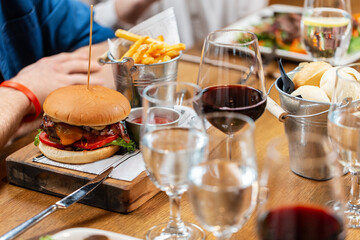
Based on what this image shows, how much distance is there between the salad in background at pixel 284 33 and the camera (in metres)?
2.09

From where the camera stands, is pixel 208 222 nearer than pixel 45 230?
Yes

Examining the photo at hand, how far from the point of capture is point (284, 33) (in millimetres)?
2174

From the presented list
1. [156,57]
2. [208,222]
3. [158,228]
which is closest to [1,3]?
[156,57]

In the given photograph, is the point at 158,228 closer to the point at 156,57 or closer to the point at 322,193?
the point at 322,193

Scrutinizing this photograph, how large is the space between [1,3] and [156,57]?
0.90 meters

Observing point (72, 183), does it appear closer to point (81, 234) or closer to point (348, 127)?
point (81, 234)

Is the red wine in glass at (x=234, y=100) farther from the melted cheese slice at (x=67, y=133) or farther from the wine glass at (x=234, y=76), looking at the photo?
the melted cheese slice at (x=67, y=133)

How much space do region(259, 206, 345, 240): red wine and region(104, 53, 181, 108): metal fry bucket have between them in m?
0.84

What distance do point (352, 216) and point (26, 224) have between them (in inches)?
26.6

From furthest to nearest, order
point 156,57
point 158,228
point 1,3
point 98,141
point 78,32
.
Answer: point 78,32, point 1,3, point 156,57, point 98,141, point 158,228

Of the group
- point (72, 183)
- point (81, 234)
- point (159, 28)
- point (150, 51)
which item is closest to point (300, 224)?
point (81, 234)

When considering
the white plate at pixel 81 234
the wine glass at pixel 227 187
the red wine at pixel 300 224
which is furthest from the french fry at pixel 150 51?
the red wine at pixel 300 224

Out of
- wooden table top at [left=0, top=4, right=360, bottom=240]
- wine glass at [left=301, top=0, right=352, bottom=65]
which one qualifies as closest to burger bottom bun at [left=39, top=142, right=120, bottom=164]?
wooden table top at [left=0, top=4, right=360, bottom=240]

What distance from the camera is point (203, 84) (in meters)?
1.18
